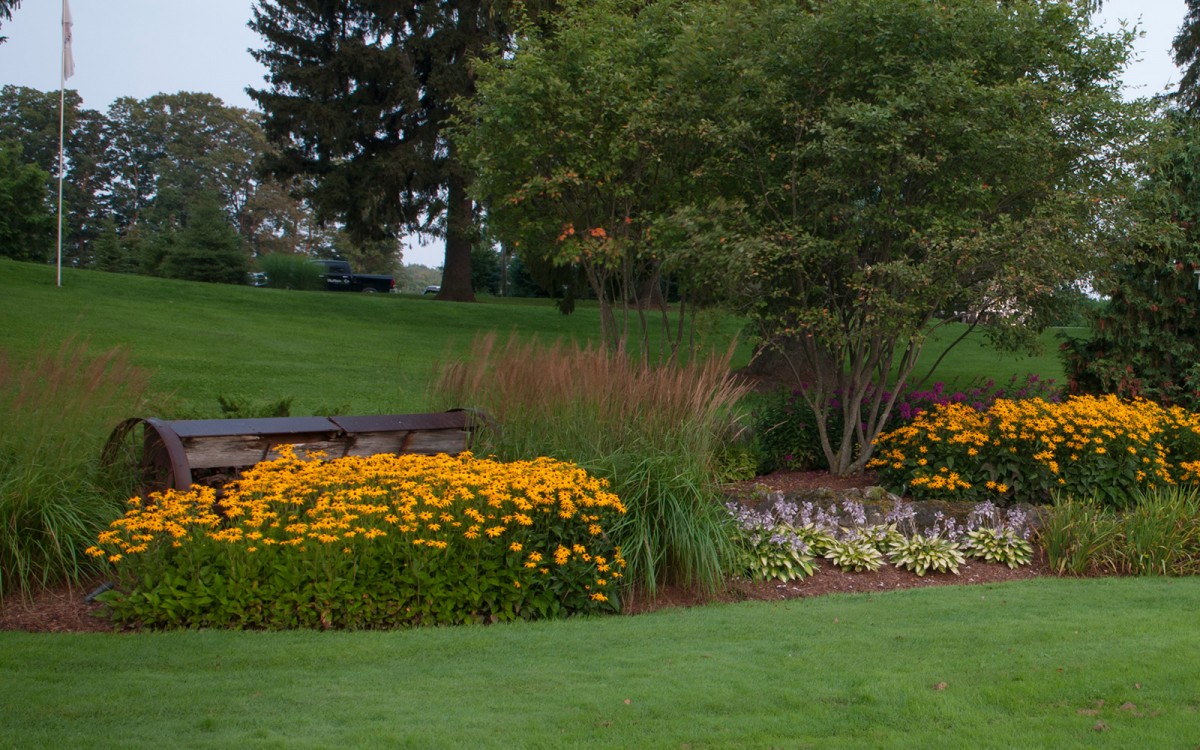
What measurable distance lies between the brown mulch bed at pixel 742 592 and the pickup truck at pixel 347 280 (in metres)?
33.6

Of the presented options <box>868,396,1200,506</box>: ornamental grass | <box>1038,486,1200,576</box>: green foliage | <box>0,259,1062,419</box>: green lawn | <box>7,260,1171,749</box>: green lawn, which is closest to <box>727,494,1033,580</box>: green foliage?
<box>1038,486,1200,576</box>: green foliage

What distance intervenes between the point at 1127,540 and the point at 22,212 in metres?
40.0

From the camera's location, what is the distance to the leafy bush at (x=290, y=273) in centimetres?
3562

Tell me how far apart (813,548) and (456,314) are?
68.9 feet

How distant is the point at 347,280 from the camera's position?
42000 millimetres

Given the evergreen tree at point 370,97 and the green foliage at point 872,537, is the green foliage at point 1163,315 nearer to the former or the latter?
the green foliage at point 872,537

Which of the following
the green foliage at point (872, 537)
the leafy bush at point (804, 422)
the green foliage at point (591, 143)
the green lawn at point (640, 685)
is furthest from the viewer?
the green foliage at point (591, 143)

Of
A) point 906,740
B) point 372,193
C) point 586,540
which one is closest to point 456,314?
point 372,193

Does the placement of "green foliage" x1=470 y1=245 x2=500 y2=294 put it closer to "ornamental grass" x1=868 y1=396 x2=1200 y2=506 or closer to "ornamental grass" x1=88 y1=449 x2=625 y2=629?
"ornamental grass" x1=868 y1=396 x2=1200 y2=506

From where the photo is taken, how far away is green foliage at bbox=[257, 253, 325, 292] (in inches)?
1403

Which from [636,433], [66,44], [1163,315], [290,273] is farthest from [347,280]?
[636,433]

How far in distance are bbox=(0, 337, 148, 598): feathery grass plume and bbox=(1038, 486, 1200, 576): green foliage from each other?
21.7 ft

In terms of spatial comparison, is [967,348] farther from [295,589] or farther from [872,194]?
[295,589]

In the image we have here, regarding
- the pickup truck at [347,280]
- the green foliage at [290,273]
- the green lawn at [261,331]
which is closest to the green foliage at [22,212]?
the green foliage at [290,273]
